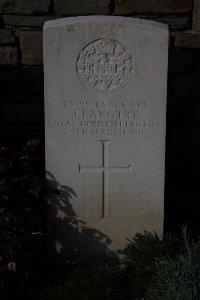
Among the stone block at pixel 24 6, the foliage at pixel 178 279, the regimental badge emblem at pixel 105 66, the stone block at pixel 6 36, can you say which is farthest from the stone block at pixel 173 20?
the foliage at pixel 178 279

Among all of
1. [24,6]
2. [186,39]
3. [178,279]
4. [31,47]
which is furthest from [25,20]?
[178,279]

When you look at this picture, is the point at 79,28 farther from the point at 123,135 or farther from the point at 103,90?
the point at 123,135

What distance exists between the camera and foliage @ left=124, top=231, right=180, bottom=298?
2.91m

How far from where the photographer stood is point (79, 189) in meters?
3.18

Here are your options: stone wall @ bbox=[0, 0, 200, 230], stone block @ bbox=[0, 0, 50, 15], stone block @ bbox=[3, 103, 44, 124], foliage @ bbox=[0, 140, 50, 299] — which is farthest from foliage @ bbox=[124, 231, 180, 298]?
stone block @ bbox=[0, 0, 50, 15]

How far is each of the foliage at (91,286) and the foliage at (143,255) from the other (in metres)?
0.09

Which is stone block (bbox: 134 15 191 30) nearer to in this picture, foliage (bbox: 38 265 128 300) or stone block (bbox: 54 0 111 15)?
stone block (bbox: 54 0 111 15)

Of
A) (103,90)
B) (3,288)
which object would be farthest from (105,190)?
(3,288)

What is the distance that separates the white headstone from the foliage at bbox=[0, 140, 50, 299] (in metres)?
0.14

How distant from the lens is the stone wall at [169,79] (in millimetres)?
3703

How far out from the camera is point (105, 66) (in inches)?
119

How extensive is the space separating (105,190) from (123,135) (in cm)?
39

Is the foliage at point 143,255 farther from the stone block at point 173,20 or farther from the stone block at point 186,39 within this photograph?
the stone block at point 173,20

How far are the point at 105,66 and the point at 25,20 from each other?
1.04m
